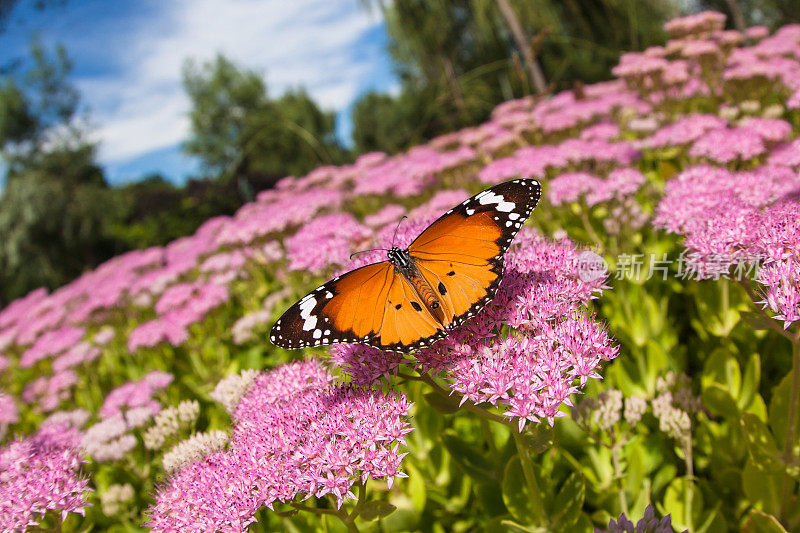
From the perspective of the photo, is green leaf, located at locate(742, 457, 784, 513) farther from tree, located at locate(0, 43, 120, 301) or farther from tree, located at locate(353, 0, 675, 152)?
tree, located at locate(0, 43, 120, 301)

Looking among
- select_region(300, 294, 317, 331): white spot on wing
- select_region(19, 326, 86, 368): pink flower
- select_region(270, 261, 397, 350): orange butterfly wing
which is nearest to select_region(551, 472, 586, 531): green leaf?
select_region(270, 261, 397, 350): orange butterfly wing

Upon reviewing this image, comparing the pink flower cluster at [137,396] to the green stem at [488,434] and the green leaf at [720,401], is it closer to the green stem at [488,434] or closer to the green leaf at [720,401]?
the green stem at [488,434]

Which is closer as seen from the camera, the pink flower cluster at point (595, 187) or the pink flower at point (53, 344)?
the pink flower cluster at point (595, 187)

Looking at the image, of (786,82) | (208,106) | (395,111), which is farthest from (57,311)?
(395,111)

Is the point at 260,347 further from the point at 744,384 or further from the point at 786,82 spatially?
the point at 786,82

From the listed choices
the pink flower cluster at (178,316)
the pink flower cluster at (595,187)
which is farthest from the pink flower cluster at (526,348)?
the pink flower cluster at (178,316)

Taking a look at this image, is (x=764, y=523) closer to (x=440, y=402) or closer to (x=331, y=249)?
(x=440, y=402)

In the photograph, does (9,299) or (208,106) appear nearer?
(9,299)
